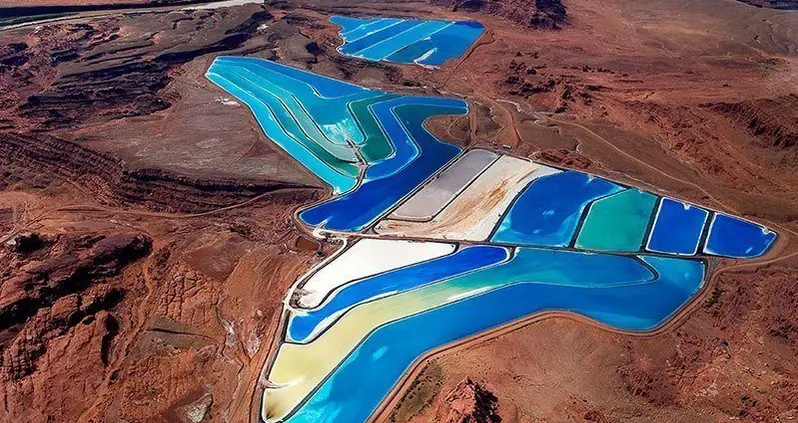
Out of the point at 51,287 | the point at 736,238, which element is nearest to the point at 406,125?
the point at 736,238

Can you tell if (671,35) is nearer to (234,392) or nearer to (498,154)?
(498,154)

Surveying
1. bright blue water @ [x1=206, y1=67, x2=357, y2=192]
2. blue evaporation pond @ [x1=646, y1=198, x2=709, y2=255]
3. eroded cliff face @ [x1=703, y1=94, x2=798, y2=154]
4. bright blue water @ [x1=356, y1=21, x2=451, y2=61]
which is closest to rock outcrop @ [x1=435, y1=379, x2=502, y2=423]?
blue evaporation pond @ [x1=646, y1=198, x2=709, y2=255]

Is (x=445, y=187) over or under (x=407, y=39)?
under

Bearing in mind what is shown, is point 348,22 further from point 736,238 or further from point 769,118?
point 736,238

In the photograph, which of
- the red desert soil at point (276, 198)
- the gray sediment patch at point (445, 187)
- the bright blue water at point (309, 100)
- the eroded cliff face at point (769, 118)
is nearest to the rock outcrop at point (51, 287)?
the red desert soil at point (276, 198)

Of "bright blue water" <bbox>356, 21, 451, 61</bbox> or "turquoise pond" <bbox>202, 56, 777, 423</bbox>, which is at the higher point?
"bright blue water" <bbox>356, 21, 451, 61</bbox>

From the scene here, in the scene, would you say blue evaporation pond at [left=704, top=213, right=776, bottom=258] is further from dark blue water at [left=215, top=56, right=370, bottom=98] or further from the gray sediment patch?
dark blue water at [left=215, top=56, right=370, bottom=98]
